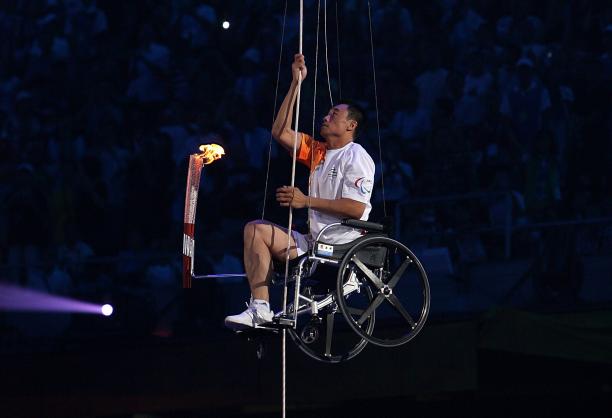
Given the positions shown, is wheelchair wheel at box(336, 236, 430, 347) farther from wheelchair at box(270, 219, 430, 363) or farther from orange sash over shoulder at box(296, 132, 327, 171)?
orange sash over shoulder at box(296, 132, 327, 171)

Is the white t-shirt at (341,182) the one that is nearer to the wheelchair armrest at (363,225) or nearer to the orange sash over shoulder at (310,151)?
the orange sash over shoulder at (310,151)

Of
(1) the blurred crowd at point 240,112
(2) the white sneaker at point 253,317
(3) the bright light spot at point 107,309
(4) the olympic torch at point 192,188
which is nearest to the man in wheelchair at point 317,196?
(2) the white sneaker at point 253,317

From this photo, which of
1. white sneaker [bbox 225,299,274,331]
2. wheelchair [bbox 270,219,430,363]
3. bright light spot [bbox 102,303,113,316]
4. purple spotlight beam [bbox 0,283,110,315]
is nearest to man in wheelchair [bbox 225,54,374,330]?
white sneaker [bbox 225,299,274,331]

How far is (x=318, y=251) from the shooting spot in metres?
6.53

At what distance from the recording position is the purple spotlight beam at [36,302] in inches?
403

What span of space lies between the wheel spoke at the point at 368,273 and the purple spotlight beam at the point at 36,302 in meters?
3.87

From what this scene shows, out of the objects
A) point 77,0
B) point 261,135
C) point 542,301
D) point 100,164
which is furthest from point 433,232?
point 77,0

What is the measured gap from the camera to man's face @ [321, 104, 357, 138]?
6.95m

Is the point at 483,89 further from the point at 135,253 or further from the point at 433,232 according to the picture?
the point at 135,253

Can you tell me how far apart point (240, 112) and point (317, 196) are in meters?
4.10

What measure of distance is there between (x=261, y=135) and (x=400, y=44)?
4.59ft

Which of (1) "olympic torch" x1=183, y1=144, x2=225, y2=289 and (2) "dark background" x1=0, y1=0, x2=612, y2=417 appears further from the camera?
(2) "dark background" x1=0, y1=0, x2=612, y2=417

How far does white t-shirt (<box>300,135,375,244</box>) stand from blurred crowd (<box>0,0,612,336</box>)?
1.79m

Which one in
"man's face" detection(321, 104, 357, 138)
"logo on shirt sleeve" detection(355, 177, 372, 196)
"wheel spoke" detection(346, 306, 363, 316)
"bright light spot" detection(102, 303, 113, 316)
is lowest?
"bright light spot" detection(102, 303, 113, 316)
